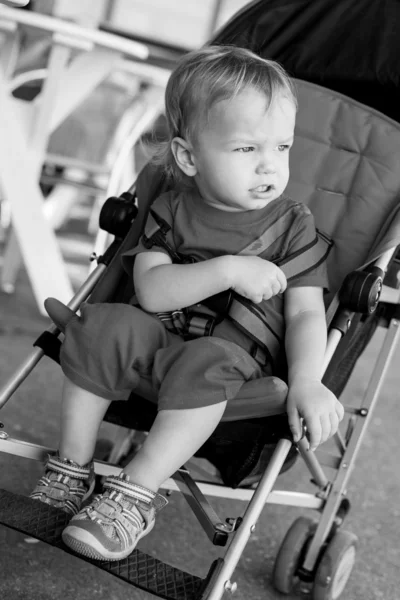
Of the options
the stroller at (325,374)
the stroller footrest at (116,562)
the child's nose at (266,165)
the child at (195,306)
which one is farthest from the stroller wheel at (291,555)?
the child's nose at (266,165)

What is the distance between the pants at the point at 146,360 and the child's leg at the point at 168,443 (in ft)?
0.06

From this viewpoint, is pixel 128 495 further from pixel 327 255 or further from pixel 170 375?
pixel 327 255

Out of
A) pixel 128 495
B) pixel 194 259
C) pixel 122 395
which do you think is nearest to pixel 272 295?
pixel 194 259

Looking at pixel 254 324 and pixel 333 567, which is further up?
pixel 254 324

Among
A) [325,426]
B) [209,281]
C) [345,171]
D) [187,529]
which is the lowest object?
[187,529]

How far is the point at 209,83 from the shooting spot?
160 cm

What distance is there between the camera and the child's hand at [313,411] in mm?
1385

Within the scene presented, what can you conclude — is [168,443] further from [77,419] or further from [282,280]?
[282,280]

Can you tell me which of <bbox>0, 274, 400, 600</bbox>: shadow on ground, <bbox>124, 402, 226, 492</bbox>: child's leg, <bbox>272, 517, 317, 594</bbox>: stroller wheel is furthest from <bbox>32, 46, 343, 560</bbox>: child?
<bbox>272, 517, 317, 594</bbox>: stroller wheel

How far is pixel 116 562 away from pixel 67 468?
23 cm

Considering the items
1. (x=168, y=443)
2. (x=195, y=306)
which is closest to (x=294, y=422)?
(x=168, y=443)

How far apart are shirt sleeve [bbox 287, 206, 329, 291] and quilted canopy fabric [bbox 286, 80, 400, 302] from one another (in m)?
0.18

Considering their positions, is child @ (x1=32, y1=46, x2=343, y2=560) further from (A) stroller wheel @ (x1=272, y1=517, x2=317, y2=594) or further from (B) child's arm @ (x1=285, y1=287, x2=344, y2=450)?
(A) stroller wheel @ (x1=272, y1=517, x2=317, y2=594)

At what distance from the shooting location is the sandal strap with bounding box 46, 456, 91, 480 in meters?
1.49
